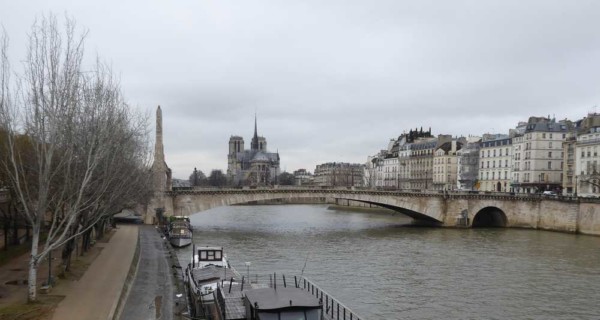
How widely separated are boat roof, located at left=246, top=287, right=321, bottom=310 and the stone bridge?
49193 mm

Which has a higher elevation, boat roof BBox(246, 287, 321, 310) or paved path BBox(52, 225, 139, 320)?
boat roof BBox(246, 287, 321, 310)

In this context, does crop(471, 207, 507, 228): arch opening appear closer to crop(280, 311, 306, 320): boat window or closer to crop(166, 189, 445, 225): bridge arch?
crop(166, 189, 445, 225): bridge arch

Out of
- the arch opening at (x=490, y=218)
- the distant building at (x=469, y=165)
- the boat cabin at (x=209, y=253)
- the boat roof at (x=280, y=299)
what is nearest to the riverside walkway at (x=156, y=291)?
the boat cabin at (x=209, y=253)

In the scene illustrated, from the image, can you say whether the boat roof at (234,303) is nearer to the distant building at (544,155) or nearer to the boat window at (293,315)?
the boat window at (293,315)

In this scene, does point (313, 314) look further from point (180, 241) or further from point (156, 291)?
point (180, 241)

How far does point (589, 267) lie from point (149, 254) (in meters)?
31.2

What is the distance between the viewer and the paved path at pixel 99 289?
20266 millimetres

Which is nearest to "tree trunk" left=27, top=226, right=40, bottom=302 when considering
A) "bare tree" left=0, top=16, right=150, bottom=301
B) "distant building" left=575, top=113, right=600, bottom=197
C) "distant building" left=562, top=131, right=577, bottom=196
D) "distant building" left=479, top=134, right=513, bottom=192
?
"bare tree" left=0, top=16, right=150, bottom=301

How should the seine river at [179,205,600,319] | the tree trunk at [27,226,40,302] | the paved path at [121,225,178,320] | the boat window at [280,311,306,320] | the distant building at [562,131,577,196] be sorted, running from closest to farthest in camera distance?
the boat window at [280,311,306,320] < the tree trunk at [27,226,40,302] < the paved path at [121,225,178,320] < the seine river at [179,205,600,319] < the distant building at [562,131,577,196]

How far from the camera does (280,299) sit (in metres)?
16.5

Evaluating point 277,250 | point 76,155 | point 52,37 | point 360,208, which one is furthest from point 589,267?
point 360,208

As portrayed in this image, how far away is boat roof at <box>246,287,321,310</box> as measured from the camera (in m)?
16.0

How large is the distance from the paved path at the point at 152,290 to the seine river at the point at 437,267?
4736 millimetres

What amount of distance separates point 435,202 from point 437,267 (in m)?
33.6
